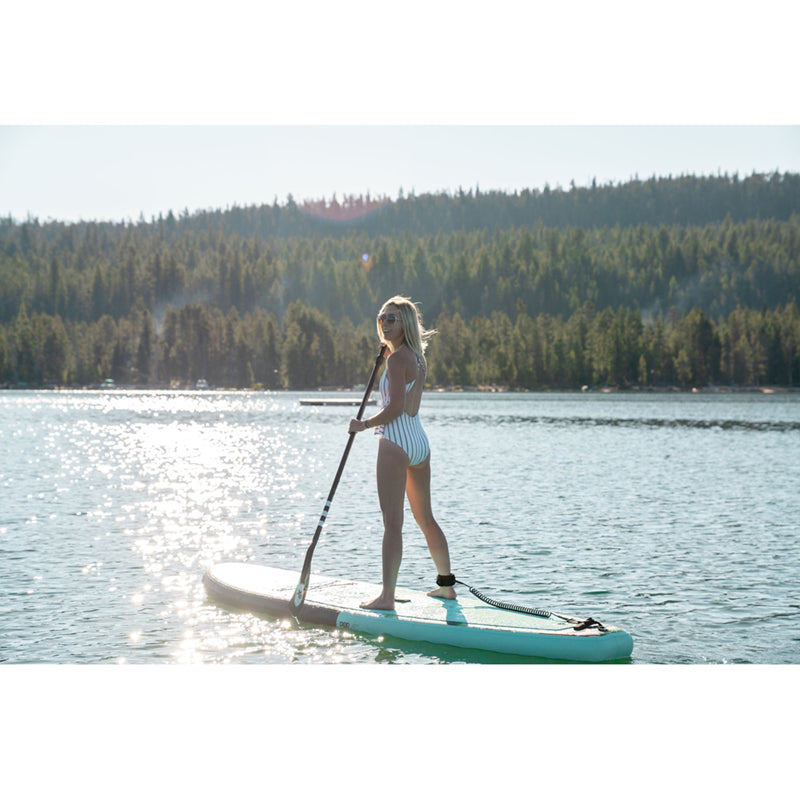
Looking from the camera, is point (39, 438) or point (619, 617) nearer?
point (619, 617)

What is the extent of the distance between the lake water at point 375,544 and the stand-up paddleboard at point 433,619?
0.15m

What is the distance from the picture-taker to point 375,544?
15461mm

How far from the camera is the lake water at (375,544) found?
9.20 m

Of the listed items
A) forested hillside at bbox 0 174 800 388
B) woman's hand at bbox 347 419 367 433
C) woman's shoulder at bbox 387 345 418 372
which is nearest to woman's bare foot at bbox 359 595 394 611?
woman's hand at bbox 347 419 367 433

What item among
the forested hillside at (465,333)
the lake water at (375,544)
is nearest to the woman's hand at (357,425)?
the lake water at (375,544)

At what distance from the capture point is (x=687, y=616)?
10.5 m

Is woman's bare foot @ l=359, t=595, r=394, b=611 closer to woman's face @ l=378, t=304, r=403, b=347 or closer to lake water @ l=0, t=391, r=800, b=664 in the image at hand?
lake water @ l=0, t=391, r=800, b=664

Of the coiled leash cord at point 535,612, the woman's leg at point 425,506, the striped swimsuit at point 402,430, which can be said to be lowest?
the coiled leash cord at point 535,612

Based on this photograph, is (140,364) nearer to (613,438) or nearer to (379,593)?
(613,438)

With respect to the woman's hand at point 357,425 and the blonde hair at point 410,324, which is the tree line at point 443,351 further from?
the woman's hand at point 357,425

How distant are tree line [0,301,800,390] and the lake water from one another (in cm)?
10139

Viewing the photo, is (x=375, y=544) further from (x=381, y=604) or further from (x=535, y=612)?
(x=535, y=612)
